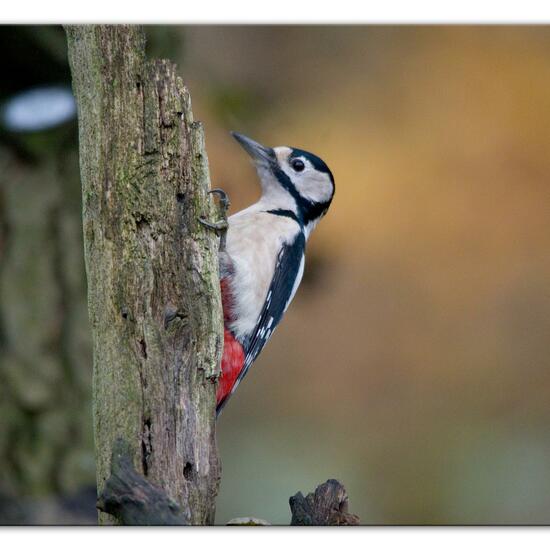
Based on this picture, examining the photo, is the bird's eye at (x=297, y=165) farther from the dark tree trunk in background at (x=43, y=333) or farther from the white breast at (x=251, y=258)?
the dark tree trunk in background at (x=43, y=333)

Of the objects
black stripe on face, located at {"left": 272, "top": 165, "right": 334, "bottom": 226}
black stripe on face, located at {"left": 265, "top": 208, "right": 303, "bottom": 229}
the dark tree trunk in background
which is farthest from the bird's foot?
the dark tree trunk in background

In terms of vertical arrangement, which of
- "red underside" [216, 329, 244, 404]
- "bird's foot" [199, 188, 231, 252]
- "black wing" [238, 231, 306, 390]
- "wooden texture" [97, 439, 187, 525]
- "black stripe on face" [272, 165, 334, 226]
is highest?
"black stripe on face" [272, 165, 334, 226]

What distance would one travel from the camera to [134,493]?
2078 millimetres

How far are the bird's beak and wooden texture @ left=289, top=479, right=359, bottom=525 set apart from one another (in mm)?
1110

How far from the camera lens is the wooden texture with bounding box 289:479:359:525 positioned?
7.70 ft

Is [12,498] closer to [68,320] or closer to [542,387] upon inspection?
[68,320]

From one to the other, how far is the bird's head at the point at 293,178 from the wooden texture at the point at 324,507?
987 millimetres

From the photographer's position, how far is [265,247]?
9.04 ft

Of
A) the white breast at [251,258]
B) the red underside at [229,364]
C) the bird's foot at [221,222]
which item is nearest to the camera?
the bird's foot at [221,222]

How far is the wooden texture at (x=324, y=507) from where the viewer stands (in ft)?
7.70

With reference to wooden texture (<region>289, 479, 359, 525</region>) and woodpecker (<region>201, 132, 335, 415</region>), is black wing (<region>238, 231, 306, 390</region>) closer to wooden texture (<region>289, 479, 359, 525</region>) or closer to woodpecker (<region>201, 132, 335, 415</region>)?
woodpecker (<region>201, 132, 335, 415</region>)

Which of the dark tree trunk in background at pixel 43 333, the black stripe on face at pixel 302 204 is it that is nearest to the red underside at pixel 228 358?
the black stripe on face at pixel 302 204
